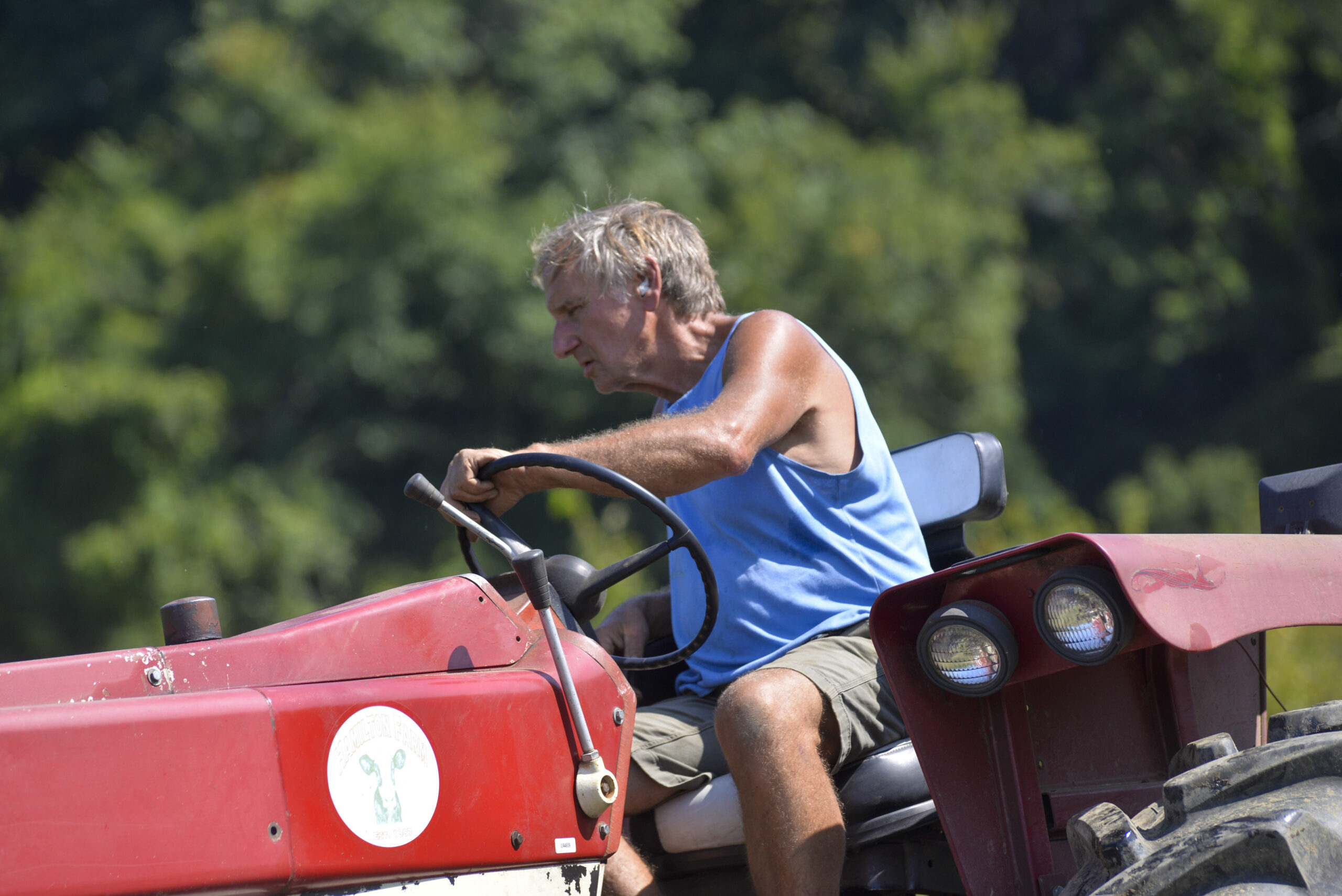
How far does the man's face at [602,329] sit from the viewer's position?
2.74 m

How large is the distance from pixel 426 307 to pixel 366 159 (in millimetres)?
1436

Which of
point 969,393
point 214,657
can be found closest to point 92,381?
point 969,393

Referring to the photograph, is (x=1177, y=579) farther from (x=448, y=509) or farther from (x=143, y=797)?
(x=143, y=797)

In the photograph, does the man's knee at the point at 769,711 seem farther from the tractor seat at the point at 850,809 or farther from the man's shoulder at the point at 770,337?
the man's shoulder at the point at 770,337

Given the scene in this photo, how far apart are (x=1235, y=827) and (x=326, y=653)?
3.57ft

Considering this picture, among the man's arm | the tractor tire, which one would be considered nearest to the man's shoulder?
the man's arm

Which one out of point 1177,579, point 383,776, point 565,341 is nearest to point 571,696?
point 383,776

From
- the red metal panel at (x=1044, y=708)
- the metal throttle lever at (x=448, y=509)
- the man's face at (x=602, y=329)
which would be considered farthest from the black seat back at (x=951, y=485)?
the metal throttle lever at (x=448, y=509)

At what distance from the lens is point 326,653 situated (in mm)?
1736

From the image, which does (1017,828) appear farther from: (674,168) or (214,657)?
(674,168)

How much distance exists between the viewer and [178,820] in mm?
1432

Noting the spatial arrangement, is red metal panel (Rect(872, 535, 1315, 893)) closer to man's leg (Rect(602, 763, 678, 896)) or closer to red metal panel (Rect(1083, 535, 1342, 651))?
Result: red metal panel (Rect(1083, 535, 1342, 651))

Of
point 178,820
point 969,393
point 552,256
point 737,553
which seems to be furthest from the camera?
point 969,393

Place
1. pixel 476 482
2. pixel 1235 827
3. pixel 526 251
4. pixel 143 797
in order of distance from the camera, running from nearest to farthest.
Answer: pixel 143 797 < pixel 1235 827 < pixel 476 482 < pixel 526 251
